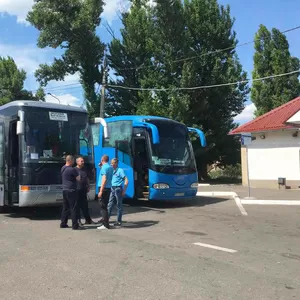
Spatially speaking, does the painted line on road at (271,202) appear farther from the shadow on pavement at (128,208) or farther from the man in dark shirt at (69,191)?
the man in dark shirt at (69,191)

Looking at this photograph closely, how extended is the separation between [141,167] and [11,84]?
2762 cm

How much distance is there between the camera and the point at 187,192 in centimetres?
1479

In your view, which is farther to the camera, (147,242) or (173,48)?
(173,48)

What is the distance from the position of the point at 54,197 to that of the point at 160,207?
493cm

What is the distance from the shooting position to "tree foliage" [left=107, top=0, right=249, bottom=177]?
1040 inches

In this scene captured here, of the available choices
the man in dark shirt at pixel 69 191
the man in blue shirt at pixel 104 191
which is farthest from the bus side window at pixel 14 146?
the man in blue shirt at pixel 104 191

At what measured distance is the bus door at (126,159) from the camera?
14484 mm

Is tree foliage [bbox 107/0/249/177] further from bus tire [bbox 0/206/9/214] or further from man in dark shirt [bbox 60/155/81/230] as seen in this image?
man in dark shirt [bbox 60/155/81/230]

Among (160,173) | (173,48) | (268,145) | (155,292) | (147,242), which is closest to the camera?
(155,292)

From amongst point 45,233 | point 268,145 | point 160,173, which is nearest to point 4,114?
point 45,233

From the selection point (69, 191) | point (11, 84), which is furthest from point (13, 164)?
point (11, 84)

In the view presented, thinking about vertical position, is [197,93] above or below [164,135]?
above

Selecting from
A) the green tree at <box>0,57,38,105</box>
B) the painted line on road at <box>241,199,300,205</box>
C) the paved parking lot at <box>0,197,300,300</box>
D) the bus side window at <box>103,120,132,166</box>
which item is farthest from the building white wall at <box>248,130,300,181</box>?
the green tree at <box>0,57,38,105</box>

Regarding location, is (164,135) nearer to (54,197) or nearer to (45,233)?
(54,197)
